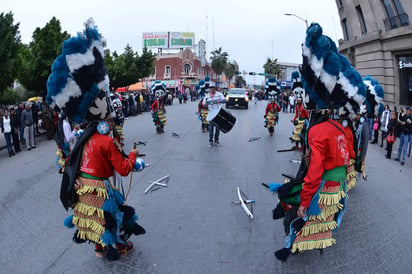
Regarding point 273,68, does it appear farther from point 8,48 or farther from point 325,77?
point 325,77

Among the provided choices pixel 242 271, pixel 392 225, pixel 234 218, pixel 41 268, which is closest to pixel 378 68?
pixel 392 225

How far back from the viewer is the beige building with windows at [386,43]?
15.6m

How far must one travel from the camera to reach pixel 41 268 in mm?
3582

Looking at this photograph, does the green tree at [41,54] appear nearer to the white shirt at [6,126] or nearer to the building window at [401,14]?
the white shirt at [6,126]

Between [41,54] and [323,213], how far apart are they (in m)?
13.8

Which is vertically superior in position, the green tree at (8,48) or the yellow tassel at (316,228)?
the green tree at (8,48)

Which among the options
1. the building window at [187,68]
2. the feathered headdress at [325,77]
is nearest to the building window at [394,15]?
the feathered headdress at [325,77]

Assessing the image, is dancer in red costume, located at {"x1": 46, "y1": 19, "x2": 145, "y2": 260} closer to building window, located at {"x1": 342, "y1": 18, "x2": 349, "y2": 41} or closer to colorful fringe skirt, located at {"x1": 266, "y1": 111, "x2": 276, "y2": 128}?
colorful fringe skirt, located at {"x1": 266, "y1": 111, "x2": 276, "y2": 128}

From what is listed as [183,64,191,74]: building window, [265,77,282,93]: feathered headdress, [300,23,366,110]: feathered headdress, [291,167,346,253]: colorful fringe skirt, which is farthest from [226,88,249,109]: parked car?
[183,64,191,74]: building window

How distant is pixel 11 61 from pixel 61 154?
767 centimetres

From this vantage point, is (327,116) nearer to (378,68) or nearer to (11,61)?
(11,61)

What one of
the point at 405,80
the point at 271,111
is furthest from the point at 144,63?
the point at 405,80

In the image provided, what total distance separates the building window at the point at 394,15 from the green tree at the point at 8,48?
1863 cm

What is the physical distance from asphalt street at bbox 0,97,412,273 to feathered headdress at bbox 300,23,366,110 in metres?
1.95
